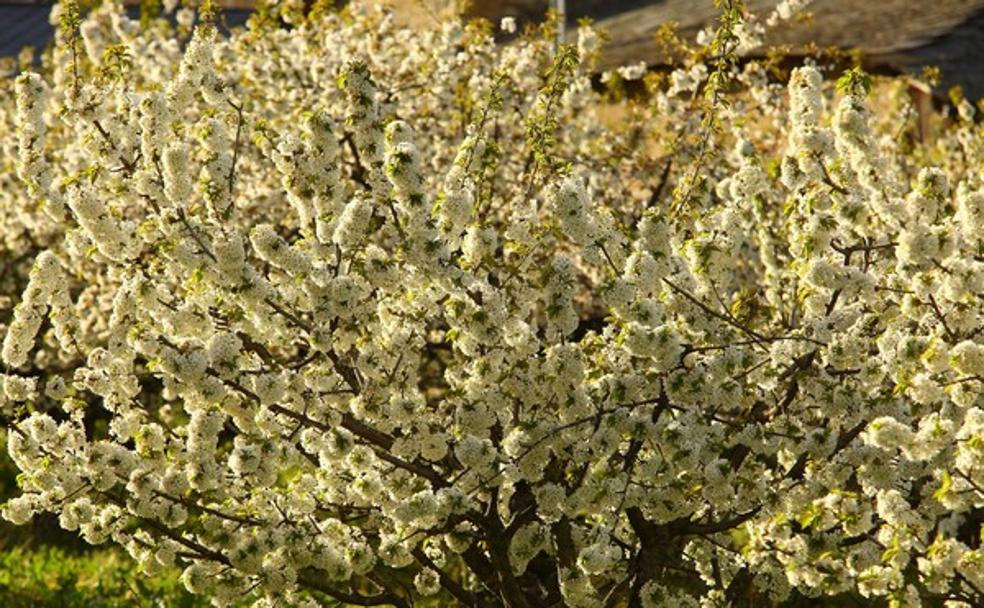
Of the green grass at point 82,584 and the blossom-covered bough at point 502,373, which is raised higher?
the blossom-covered bough at point 502,373

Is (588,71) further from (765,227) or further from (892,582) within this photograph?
(892,582)

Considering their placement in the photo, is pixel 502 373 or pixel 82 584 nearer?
pixel 502 373

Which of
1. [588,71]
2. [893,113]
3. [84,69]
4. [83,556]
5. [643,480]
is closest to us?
[643,480]

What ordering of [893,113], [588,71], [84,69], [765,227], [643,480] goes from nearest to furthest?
[643,480], [765,227], [588,71], [893,113], [84,69]

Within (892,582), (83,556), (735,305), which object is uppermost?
(735,305)

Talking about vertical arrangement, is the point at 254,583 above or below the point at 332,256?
below

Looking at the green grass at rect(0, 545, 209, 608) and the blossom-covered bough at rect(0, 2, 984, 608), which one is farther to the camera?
the green grass at rect(0, 545, 209, 608)

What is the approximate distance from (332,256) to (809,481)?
1878mm

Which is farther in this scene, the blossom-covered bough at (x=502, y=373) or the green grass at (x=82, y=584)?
the green grass at (x=82, y=584)

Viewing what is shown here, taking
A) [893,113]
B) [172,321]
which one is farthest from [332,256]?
[893,113]

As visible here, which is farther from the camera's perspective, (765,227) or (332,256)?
(765,227)

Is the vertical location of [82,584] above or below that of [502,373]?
below

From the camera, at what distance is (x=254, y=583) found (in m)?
5.54

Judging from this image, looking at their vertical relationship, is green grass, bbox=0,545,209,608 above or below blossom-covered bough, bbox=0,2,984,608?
below
